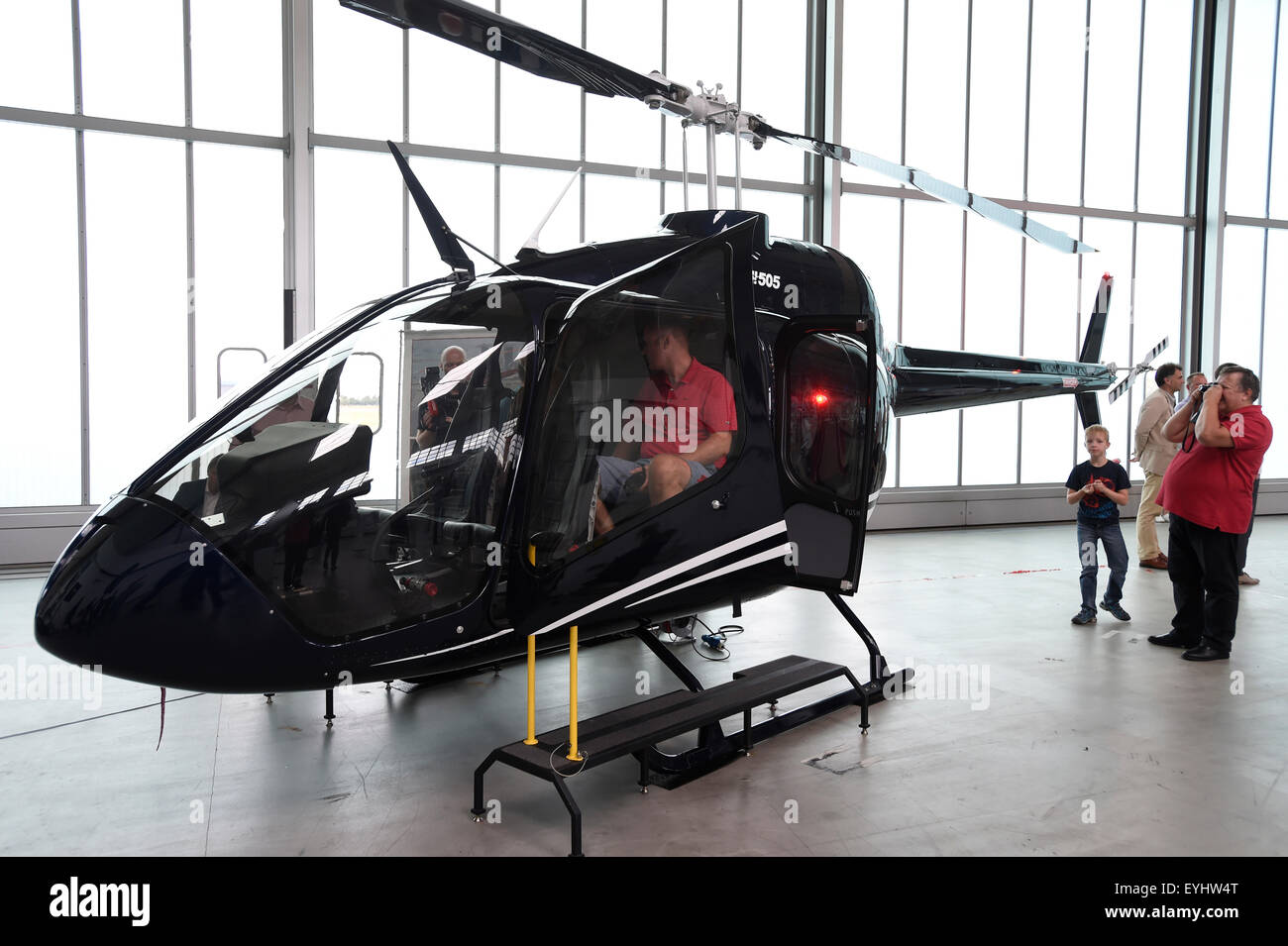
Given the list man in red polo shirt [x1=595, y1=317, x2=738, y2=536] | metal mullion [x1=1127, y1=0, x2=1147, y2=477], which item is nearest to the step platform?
man in red polo shirt [x1=595, y1=317, x2=738, y2=536]

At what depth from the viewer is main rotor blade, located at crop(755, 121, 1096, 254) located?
4734 millimetres

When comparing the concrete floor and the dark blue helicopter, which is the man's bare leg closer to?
the dark blue helicopter

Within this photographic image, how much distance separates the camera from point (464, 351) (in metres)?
3.46

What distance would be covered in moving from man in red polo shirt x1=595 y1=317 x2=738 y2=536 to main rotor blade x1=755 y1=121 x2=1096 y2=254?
1.80 m

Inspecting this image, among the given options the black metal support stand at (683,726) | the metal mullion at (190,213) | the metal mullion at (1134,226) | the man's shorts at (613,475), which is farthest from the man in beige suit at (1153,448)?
the metal mullion at (190,213)

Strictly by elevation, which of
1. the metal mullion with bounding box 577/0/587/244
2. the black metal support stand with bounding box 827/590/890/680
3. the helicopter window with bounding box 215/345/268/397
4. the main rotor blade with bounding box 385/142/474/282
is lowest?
the black metal support stand with bounding box 827/590/890/680

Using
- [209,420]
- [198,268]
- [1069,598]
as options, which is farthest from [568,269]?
[198,268]

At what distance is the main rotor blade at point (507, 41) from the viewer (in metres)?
3.04

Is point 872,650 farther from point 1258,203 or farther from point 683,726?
point 1258,203

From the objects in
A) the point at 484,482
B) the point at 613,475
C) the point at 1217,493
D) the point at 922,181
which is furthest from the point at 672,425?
the point at 1217,493

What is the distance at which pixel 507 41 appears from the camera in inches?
129

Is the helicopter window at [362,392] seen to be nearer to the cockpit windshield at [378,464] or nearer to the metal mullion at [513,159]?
the cockpit windshield at [378,464]

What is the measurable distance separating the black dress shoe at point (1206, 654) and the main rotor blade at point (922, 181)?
242cm

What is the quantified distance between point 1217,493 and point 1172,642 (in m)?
1.07
